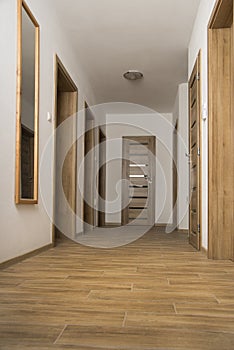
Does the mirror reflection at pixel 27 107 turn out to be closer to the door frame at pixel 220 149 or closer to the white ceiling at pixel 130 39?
the white ceiling at pixel 130 39

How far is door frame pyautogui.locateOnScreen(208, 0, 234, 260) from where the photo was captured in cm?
302

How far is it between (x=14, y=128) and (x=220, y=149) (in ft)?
4.96

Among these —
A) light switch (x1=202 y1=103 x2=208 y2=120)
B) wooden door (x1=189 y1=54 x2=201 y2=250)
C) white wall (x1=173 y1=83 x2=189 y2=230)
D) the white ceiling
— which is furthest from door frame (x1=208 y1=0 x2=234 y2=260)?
white wall (x1=173 y1=83 x2=189 y2=230)

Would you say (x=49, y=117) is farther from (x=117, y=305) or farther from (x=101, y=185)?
(x=101, y=185)

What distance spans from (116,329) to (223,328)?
1.12 feet

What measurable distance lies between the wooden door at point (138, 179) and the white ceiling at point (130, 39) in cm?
191

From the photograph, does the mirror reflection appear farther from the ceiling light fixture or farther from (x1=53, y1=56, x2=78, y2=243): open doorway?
the ceiling light fixture

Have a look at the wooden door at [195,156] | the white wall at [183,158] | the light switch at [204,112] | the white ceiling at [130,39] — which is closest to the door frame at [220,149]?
the light switch at [204,112]

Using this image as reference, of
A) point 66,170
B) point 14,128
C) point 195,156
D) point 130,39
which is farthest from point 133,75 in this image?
point 14,128

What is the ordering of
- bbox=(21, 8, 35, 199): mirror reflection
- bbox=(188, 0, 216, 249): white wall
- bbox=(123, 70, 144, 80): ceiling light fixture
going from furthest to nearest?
bbox=(123, 70, 144, 80): ceiling light fixture, bbox=(188, 0, 216, 249): white wall, bbox=(21, 8, 35, 199): mirror reflection

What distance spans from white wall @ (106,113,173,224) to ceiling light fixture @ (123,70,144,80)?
2327 millimetres

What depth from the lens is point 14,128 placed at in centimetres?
274

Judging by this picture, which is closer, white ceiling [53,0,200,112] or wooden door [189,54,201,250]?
wooden door [189,54,201,250]

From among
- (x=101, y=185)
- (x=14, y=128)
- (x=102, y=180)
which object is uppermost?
(x=14, y=128)
